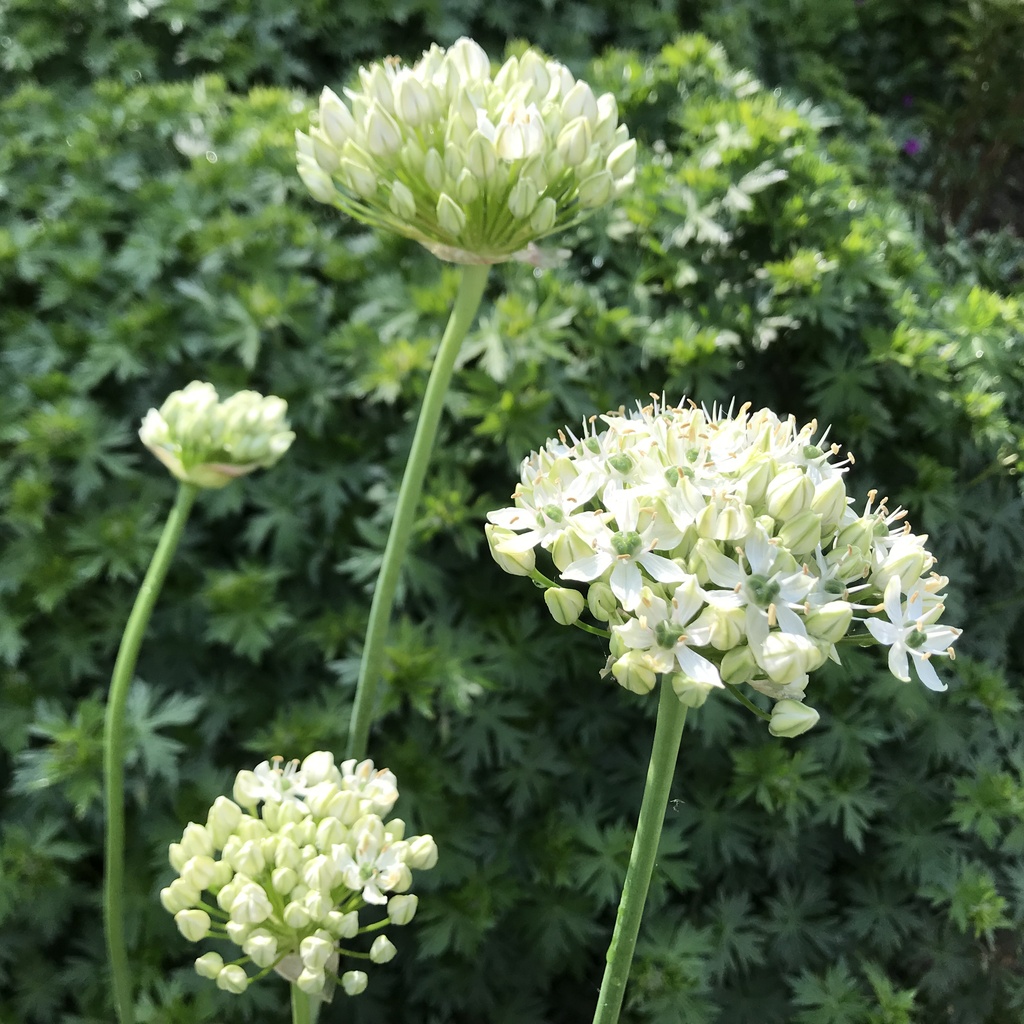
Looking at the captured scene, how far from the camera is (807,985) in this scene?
1808mm

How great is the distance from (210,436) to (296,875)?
0.61 m

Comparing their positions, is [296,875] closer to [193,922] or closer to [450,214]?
[193,922]

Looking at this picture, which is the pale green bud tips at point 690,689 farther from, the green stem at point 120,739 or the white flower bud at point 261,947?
the green stem at point 120,739

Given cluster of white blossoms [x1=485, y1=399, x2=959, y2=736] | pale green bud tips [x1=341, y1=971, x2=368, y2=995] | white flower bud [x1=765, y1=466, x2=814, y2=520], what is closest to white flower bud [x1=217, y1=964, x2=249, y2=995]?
pale green bud tips [x1=341, y1=971, x2=368, y2=995]

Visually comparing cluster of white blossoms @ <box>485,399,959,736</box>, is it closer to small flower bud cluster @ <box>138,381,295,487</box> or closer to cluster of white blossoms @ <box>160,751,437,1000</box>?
cluster of white blossoms @ <box>160,751,437,1000</box>

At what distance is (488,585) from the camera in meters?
1.94

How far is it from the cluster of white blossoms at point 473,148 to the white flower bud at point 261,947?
0.85 metres

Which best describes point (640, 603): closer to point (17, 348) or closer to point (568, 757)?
point (568, 757)

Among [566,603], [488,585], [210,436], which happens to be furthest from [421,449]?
[488,585]

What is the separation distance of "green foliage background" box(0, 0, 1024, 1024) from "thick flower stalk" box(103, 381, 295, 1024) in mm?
484

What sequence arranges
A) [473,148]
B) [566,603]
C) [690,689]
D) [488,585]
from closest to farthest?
[690,689], [566,603], [473,148], [488,585]

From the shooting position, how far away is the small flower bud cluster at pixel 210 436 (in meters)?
1.22

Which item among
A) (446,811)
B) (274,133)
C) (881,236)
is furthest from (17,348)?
(881,236)

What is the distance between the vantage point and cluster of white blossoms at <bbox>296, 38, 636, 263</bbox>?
1.07m
